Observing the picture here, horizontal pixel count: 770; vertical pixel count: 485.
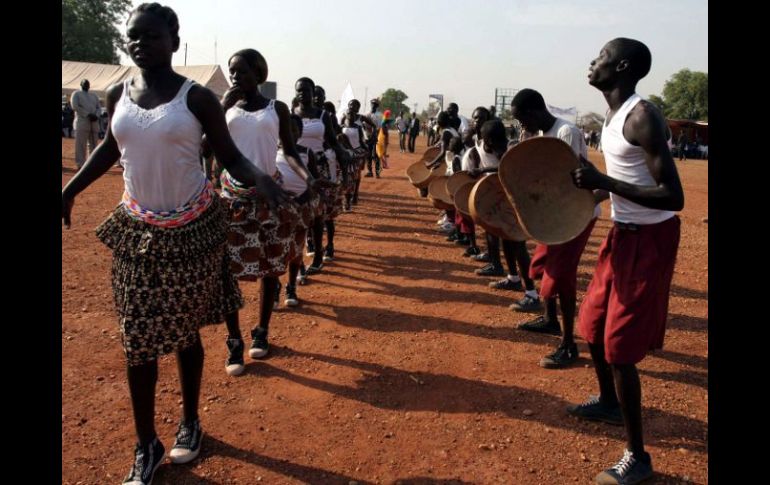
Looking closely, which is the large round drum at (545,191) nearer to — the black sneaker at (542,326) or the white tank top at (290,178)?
the black sneaker at (542,326)

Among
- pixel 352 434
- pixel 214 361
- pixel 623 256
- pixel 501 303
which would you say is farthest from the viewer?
pixel 501 303

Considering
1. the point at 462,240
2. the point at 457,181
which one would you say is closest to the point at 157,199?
the point at 457,181

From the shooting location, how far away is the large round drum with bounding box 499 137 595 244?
305 cm

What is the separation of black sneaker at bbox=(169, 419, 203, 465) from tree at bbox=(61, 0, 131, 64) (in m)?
47.0

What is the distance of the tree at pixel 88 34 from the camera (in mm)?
42844

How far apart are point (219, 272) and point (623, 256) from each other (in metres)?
2.01

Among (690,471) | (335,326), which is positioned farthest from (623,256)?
(335,326)

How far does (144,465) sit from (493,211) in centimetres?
256

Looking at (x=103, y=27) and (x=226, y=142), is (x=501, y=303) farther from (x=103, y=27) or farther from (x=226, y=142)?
(x=103, y=27)

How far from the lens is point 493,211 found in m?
3.74

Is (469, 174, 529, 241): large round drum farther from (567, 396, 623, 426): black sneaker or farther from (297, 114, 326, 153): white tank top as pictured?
(297, 114, 326, 153): white tank top

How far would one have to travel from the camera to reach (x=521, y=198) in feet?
10.4

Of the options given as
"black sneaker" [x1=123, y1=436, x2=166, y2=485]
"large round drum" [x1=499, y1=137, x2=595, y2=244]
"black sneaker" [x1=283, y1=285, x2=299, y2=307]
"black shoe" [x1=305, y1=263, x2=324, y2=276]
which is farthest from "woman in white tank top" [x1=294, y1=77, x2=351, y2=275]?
"black sneaker" [x1=123, y1=436, x2=166, y2=485]
